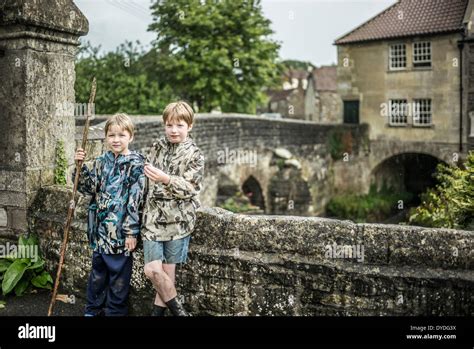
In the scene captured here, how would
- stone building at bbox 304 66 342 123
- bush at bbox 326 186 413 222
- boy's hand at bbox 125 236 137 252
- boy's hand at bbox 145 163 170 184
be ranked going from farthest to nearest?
stone building at bbox 304 66 342 123 → bush at bbox 326 186 413 222 → boy's hand at bbox 125 236 137 252 → boy's hand at bbox 145 163 170 184

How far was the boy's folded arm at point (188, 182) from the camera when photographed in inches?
139

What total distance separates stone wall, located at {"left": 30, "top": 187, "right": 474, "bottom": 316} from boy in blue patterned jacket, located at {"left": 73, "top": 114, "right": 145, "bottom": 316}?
1.00ft

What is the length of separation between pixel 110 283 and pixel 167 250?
21.8 inches

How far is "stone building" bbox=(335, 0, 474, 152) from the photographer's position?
22422 millimetres

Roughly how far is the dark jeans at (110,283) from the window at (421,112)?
22041 mm

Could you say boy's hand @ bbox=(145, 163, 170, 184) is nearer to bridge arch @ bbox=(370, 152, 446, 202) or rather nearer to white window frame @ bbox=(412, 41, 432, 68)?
white window frame @ bbox=(412, 41, 432, 68)

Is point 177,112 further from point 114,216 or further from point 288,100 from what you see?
point 288,100

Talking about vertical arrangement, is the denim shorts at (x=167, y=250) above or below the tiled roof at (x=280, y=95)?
below

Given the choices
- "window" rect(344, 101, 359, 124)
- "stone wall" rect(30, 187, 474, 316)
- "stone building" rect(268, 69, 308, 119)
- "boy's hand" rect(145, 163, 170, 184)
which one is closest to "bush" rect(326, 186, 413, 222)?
"window" rect(344, 101, 359, 124)

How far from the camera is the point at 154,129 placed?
11180mm

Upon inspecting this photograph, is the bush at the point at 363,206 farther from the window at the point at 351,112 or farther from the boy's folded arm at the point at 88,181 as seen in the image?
the boy's folded arm at the point at 88,181

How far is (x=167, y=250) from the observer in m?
3.69

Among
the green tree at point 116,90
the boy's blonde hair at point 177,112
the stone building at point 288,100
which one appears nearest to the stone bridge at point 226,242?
the boy's blonde hair at point 177,112

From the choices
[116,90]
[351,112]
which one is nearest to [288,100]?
[351,112]
